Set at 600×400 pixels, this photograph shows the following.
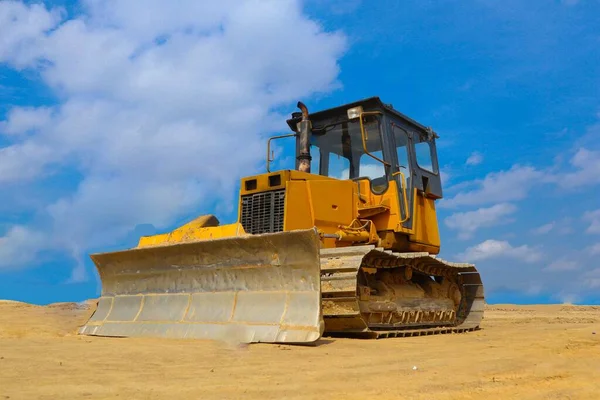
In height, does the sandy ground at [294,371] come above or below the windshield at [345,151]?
below

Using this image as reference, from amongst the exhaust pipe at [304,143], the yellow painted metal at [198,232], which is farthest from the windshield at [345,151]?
the yellow painted metal at [198,232]

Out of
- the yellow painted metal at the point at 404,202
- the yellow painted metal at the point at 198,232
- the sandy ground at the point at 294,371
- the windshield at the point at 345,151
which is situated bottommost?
the sandy ground at the point at 294,371

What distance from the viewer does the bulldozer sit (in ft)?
19.7

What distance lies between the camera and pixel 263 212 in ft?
25.2

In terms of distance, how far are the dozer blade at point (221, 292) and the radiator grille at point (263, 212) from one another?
1.14 metres

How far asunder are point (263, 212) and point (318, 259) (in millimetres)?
2056

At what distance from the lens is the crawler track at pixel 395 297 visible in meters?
6.47

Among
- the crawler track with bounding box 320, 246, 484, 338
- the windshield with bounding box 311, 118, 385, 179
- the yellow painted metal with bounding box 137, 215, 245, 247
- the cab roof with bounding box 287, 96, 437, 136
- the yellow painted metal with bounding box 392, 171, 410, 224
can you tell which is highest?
the cab roof with bounding box 287, 96, 437, 136

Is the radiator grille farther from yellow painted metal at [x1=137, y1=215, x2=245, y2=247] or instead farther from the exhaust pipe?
the exhaust pipe

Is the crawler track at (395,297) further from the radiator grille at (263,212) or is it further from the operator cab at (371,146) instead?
the operator cab at (371,146)

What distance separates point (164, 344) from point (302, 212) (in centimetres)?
275

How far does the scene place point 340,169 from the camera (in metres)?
9.17

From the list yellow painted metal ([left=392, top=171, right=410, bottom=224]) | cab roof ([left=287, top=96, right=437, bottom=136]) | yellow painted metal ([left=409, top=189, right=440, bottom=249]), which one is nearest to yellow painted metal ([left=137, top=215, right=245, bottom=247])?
cab roof ([left=287, top=96, right=437, bottom=136])

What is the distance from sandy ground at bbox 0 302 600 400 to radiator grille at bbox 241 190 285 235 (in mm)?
2070
